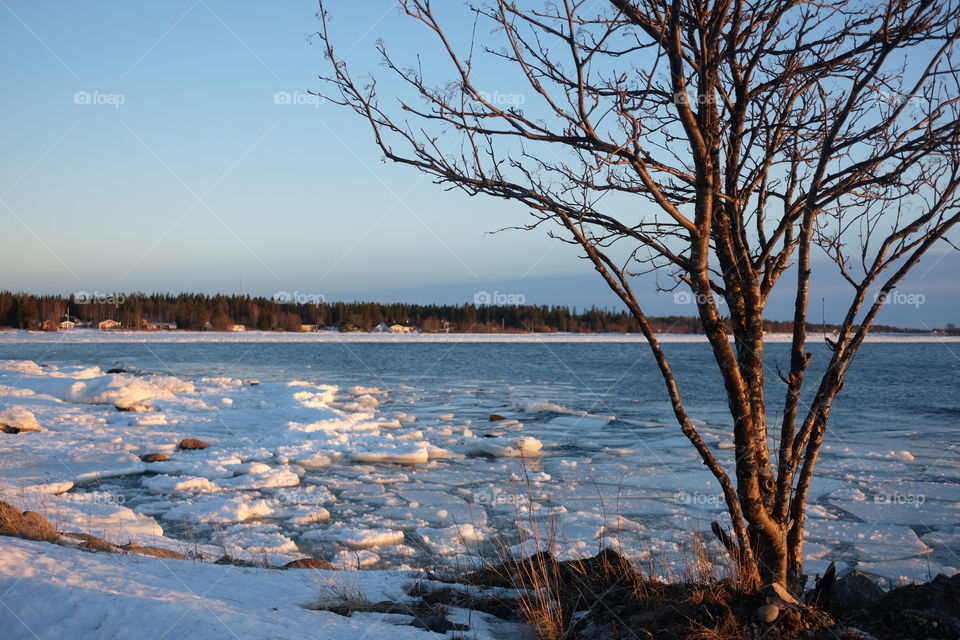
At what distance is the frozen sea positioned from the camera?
24.6 feet

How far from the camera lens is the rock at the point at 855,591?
3889 mm

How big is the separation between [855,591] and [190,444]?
11370 millimetres

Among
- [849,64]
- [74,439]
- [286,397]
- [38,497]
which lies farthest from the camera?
[286,397]

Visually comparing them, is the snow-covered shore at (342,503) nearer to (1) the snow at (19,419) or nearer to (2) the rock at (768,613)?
(1) the snow at (19,419)

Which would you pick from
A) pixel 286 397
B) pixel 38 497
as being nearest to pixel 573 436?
pixel 286 397

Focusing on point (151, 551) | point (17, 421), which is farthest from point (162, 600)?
point (17, 421)

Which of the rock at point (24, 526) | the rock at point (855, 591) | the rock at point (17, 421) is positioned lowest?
the rock at point (17, 421)

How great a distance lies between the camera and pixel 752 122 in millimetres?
4016

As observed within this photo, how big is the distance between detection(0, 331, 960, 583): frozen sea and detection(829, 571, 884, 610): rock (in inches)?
41.6

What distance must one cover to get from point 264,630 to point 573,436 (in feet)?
42.1

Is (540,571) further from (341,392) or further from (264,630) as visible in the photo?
(341,392)
